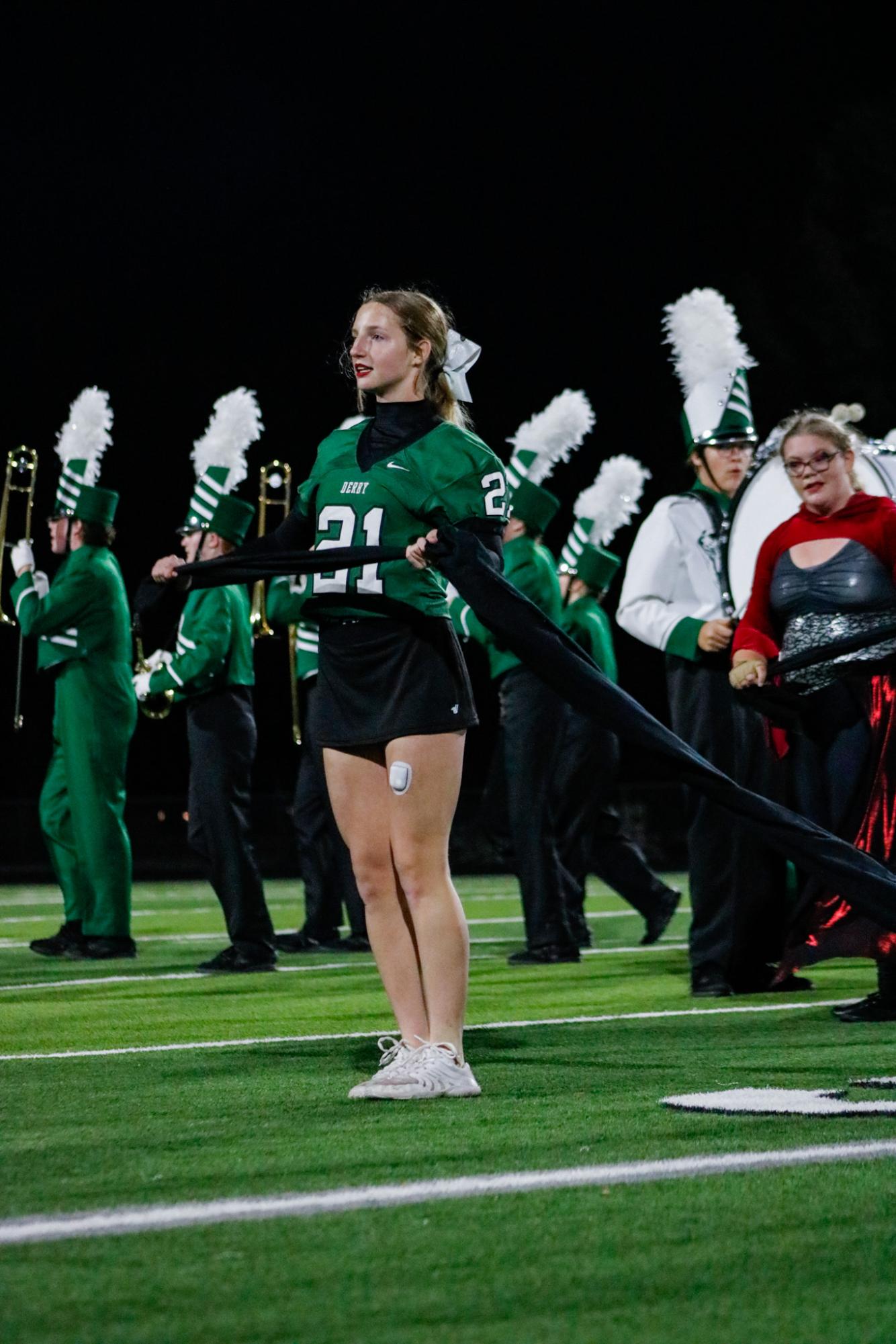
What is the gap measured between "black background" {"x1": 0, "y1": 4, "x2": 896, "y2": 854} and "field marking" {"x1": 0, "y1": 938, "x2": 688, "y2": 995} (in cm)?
959

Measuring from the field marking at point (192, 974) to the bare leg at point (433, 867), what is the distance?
306 cm

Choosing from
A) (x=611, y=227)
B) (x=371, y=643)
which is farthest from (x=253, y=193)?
(x=371, y=643)

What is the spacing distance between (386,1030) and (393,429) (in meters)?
2.02

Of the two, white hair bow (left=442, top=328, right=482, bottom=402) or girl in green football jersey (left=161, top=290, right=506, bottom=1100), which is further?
white hair bow (left=442, top=328, right=482, bottom=402)

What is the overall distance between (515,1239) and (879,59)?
22.4 metres

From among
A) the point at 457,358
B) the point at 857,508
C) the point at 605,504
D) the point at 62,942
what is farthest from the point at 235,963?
the point at 605,504

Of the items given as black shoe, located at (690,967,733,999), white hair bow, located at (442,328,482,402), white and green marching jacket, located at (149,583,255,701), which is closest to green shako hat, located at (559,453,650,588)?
white and green marching jacket, located at (149,583,255,701)

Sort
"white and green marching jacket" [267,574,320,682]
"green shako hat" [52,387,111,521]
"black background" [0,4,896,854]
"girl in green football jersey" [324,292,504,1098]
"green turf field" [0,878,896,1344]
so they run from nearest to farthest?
"green turf field" [0,878,896,1344]
"girl in green football jersey" [324,292,504,1098]
"green shako hat" [52,387,111,521]
"white and green marching jacket" [267,574,320,682]
"black background" [0,4,896,854]

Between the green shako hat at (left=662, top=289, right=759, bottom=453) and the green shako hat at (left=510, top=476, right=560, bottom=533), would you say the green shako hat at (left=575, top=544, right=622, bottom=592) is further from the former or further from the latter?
the green shako hat at (left=662, top=289, right=759, bottom=453)

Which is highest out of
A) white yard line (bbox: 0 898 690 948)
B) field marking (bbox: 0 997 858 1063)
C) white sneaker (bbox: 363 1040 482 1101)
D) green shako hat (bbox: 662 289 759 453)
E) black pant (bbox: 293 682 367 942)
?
green shako hat (bbox: 662 289 759 453)

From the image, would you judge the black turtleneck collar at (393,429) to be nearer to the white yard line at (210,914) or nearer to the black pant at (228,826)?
the black pant at (228,826)

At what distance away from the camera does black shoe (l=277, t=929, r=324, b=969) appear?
9.79 m

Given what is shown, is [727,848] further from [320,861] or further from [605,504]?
[605,504]

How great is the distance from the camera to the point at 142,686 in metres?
9.11
